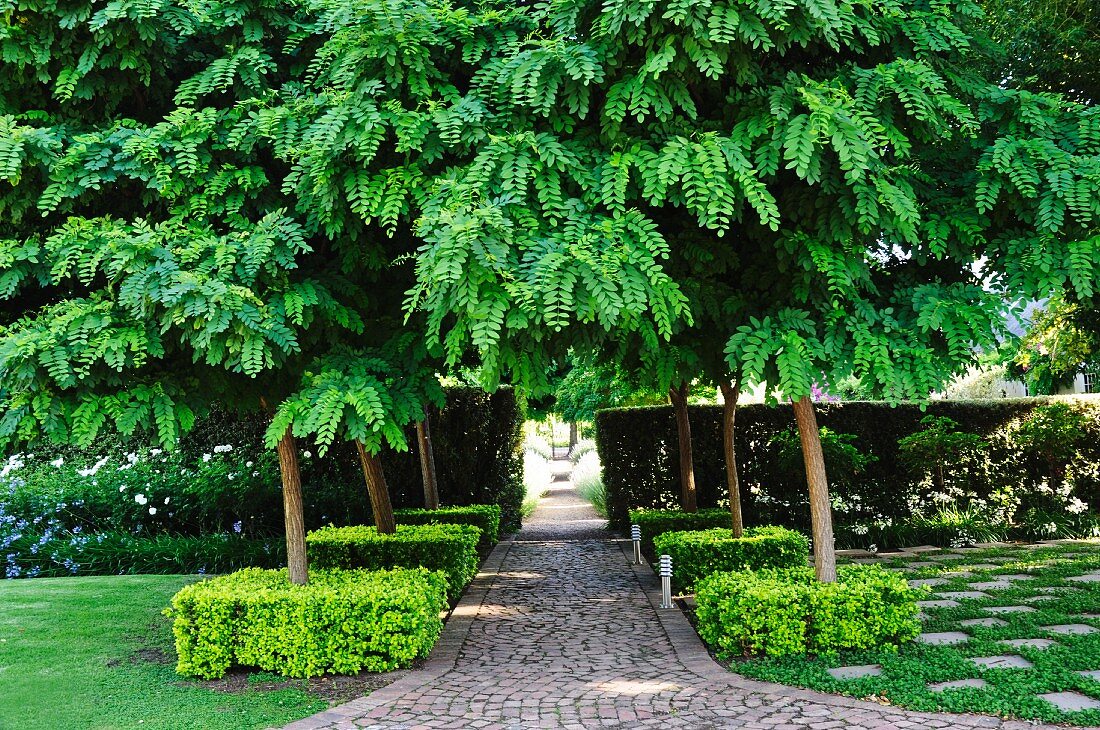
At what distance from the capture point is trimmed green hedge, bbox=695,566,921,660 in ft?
21.9

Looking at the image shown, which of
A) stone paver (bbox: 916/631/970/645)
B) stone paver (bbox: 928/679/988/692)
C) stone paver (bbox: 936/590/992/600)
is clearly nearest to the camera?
stone paver (bbox: 928/679/988/692)

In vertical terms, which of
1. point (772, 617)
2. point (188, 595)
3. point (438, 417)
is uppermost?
point (438, 417)

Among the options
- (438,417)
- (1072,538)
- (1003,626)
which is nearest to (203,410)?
(1003,626)

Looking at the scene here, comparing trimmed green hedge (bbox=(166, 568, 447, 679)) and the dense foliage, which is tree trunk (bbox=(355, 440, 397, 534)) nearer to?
trimmed green hedge (bbox=(166, 568, 447, 679))

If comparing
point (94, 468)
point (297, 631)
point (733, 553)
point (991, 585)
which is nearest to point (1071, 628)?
point (991, 585)

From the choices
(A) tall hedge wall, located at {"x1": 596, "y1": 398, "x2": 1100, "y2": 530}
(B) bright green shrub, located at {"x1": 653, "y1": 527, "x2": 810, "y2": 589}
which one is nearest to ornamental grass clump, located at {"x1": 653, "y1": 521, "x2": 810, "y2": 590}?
(B) bright green shrub, located at {"x1": 653, "y1": 527, "x2": 810, "y2": 589}

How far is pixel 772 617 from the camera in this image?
6.70 metres

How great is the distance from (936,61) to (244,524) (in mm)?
10813

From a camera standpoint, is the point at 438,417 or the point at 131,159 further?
the point at 438,417

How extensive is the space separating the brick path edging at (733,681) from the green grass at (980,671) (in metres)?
0.08

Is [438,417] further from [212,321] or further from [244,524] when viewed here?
[212,321]

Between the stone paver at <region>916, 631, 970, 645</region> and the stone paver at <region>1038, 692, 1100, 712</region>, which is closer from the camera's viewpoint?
the stone paver at <region>1038, 692, 1100, 712</region>

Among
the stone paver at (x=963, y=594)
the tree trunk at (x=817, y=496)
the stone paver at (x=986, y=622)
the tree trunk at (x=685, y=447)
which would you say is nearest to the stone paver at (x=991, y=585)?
the stone paver at (x=963, y=594)

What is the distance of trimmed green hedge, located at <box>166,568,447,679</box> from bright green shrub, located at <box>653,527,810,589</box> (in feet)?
12.2
